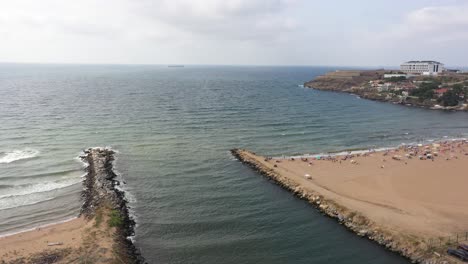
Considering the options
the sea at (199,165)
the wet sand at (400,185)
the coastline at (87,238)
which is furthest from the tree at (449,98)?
the coastline at (87,238)

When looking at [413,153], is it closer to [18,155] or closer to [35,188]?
[35,188]

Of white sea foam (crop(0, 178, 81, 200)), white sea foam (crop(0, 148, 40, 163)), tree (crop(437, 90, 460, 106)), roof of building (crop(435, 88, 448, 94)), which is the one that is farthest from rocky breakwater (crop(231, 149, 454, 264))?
roof of building (crop(435, 88, 448, 94))

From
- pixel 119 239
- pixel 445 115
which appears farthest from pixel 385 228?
pixel 445 115

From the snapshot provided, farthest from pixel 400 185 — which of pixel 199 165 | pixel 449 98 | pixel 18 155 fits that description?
pixel 449 98

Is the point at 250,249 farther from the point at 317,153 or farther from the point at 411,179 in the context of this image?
the point at 317,153

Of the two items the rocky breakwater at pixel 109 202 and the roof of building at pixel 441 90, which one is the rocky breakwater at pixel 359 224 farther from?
the roof of building at pixel 441 90

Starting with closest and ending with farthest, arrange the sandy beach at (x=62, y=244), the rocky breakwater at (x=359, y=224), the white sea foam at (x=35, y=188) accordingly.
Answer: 1. the sandy beach at (x=62, y=244)
2. the rocky breakwater at (x=359, y=224)
3. the white sea foam at (x=35, y=188)
